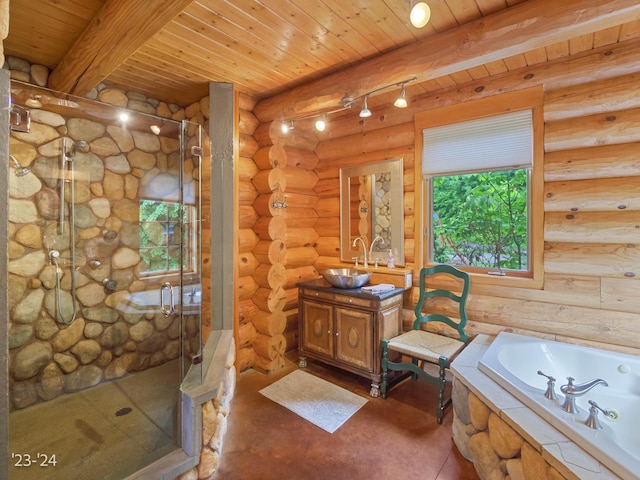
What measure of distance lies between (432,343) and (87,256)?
313 centimetres

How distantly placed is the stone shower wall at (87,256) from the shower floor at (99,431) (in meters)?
0.23

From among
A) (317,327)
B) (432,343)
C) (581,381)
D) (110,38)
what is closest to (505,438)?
(581,381)

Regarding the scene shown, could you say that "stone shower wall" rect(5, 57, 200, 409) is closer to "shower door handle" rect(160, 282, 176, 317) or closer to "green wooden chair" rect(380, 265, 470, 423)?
"shower door handle" rect(160, 282, 176, 317)

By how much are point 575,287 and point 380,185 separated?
1.96 metres

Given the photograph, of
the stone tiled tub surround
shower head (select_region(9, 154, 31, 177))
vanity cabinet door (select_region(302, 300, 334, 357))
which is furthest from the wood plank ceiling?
vanity cabinet door (select_region(302, 300, 334, 357))

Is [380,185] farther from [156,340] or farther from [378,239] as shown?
[156,340]

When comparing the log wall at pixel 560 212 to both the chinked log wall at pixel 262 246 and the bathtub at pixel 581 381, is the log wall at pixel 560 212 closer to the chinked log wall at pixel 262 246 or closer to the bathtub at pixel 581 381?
the chinked log wall at pixel 262 246

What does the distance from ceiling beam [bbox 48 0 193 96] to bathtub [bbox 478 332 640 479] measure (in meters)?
2.73

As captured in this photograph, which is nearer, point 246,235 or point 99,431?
point 99,431

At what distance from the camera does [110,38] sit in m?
2.01

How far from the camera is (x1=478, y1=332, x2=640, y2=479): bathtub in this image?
1403 millimetres

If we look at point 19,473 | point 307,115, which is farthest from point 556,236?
point 19,473

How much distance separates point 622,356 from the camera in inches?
87.0

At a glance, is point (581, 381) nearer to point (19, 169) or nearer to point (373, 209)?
point (373, 209)
